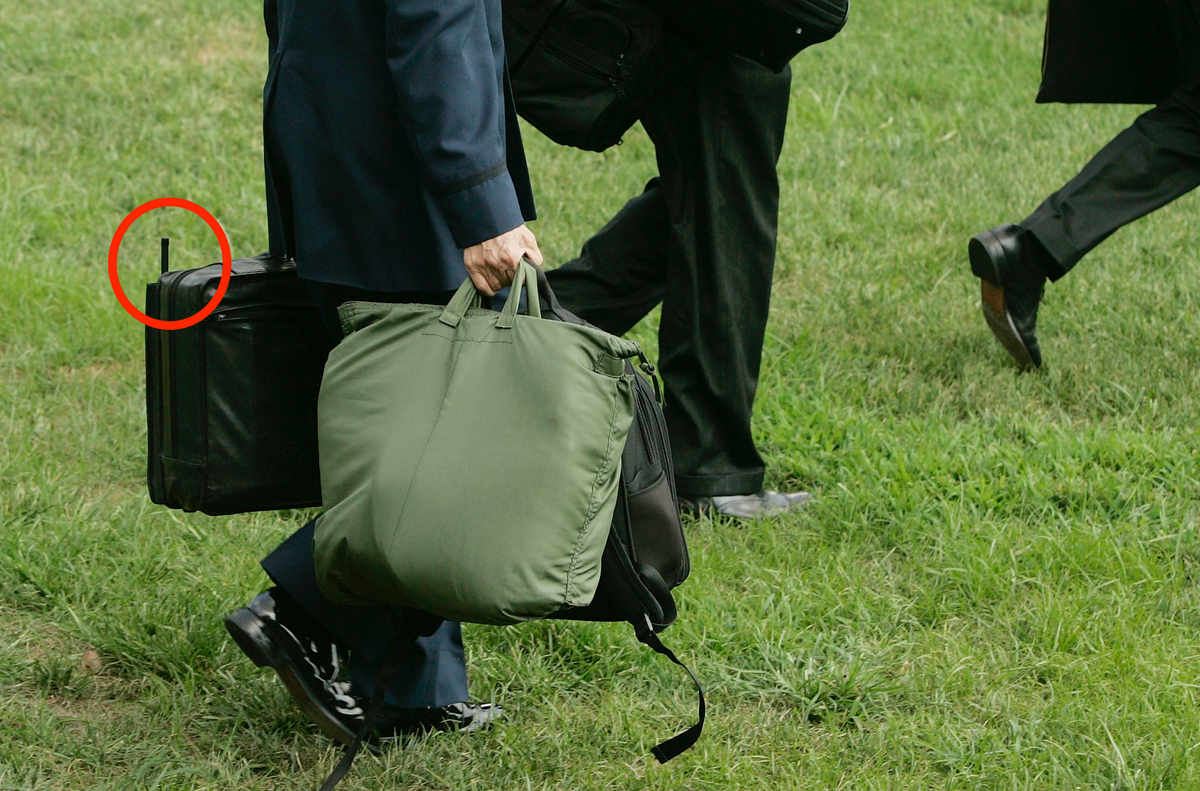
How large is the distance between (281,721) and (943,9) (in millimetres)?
6582

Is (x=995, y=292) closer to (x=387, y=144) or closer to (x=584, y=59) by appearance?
(x=584, y=59)

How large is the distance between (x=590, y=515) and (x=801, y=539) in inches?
59.5

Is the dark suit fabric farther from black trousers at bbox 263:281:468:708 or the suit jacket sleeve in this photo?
black trousers at bbox 263:281:468:708

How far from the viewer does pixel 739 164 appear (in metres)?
3.52

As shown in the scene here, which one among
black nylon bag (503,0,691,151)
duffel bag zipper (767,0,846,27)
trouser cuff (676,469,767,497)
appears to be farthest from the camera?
trouser cuff (676,469,767,497)

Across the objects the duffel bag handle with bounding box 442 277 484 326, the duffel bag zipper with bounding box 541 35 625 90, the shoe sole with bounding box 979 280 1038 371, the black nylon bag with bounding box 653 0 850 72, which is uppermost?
the black nylon bag with bounding box 653 0 850 72

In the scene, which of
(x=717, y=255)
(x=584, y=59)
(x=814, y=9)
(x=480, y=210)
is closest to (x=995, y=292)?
(x=717, y=255)

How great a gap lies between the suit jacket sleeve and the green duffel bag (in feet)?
0.45

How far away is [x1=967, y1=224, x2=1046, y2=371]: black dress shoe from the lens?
14.1ft

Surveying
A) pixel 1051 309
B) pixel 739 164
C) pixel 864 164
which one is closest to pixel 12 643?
pixel 739 164

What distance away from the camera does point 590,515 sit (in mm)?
2156

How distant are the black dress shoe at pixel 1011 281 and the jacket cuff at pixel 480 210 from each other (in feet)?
8.04

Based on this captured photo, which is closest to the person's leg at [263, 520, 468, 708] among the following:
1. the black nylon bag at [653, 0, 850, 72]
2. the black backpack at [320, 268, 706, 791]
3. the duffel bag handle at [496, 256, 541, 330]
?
the black backpack at [320, 268, 706, 791]

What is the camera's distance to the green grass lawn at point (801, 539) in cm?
272
